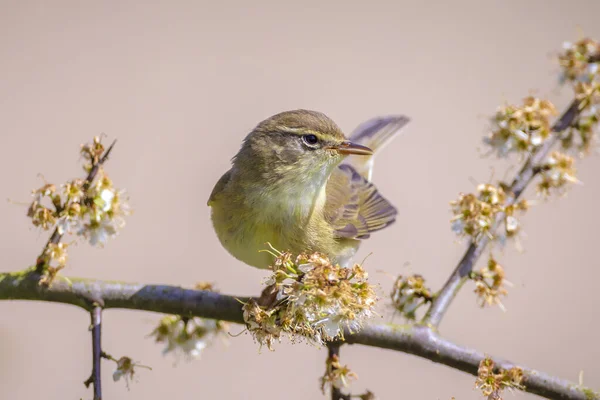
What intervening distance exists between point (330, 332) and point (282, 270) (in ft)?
0.77

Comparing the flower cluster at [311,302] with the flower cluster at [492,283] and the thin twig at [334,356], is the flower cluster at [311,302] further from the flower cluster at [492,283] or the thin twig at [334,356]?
the flower cluster at [492,283]

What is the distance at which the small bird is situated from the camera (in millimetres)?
2896

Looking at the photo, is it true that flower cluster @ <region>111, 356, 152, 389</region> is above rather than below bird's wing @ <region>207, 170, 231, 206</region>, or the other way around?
below

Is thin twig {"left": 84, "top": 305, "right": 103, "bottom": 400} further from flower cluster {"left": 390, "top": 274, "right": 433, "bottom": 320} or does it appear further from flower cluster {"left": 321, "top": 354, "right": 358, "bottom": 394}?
flower cluster {"left": 390, "top": 274, "right": 433, "bottom": 320}

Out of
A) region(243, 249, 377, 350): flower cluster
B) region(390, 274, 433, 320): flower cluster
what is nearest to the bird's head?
region(390, 274, 433, 320): flower cluster

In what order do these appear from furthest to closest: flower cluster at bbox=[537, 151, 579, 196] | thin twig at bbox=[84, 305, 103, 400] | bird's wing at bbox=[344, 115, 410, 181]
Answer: bird's wing at bbox=[344, 115, 410, 181] → flower cluster at bbox=[537, 151, 579, 196] → thin twig at bbox=[84, 305, 103, 400]

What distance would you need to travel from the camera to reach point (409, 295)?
2.61 metres

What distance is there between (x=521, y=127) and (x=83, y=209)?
1.76 metres

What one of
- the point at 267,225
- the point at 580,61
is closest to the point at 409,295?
the point at 267,225

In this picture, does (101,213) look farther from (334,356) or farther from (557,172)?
(557,172)

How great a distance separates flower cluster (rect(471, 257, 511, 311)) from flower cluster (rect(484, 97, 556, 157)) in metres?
0.51

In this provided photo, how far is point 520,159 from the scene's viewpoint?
9.21 ft

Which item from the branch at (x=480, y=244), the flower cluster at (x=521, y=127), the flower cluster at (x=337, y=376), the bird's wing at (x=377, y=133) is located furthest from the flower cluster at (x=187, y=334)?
the bird's wing at (x=377, y=133)

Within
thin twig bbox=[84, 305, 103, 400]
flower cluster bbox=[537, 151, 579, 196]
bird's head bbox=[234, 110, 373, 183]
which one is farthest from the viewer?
bird's head bbox=[234, 110, 373, 183]
